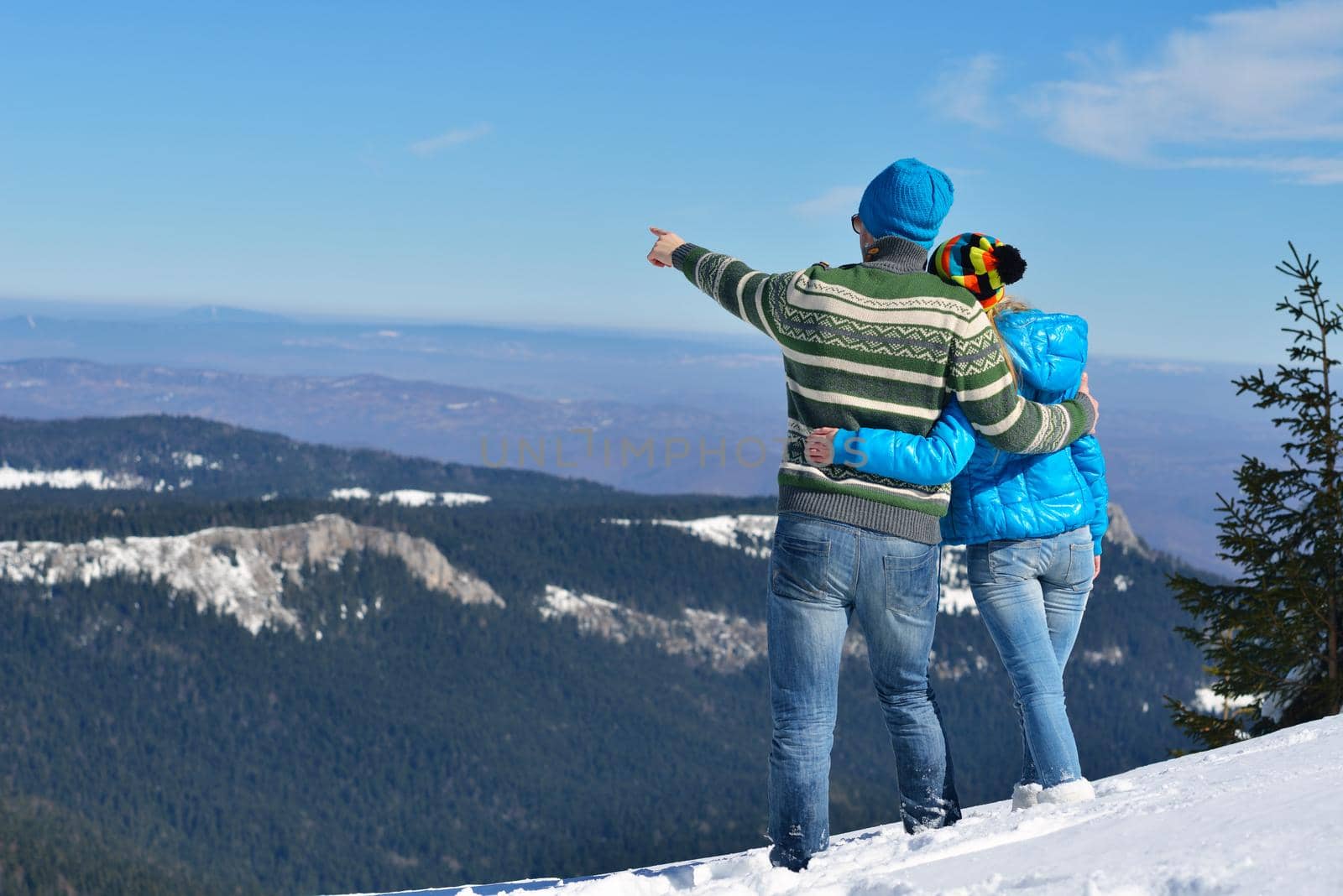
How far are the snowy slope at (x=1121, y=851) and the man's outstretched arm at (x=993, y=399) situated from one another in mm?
2136

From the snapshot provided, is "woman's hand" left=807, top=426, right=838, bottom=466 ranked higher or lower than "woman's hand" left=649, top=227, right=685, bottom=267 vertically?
lower

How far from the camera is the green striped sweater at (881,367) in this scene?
6.59 meters

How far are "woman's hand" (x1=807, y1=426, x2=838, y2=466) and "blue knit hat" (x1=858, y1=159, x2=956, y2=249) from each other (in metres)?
1.24

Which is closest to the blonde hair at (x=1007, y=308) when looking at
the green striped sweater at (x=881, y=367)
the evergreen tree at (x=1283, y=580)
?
the green striped sweater at (x=881, y=367)

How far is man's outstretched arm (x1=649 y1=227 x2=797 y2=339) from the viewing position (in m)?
6.89

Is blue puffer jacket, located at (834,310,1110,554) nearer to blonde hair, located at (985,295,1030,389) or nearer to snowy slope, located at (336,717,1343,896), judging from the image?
blonde hair, located at (985,295,1030,389)

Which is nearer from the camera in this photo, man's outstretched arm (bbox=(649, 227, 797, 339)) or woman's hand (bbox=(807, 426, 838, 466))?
woman's hand (bbox=(807, 426, 838, 466))

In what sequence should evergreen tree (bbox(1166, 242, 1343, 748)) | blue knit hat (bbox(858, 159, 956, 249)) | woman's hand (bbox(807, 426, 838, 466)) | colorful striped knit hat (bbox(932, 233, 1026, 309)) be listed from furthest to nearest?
evergreen tree (bbox(1166, 242, 1343, 748)) < colorful striped knit hat (bbox(932, 233, 1026, 309)) < blue knit hat (bbox(858, 159, 956, 249)) < woman's hand (bbox(807, 426, 838, 466))

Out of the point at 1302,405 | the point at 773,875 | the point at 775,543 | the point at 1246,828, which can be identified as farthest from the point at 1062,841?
A: the point at 1302,405

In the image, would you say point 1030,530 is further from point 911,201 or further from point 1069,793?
point 911,201

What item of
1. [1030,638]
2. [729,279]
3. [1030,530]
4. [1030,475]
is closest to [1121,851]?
[1030,638]

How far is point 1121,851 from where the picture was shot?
18.3 feet

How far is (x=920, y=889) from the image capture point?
220 inches

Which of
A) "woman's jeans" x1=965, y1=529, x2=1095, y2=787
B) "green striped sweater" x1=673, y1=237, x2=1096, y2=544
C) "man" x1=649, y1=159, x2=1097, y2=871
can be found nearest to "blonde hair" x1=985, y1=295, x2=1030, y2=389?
"man" x1=649, y1=159, x2=1097, y2=871
